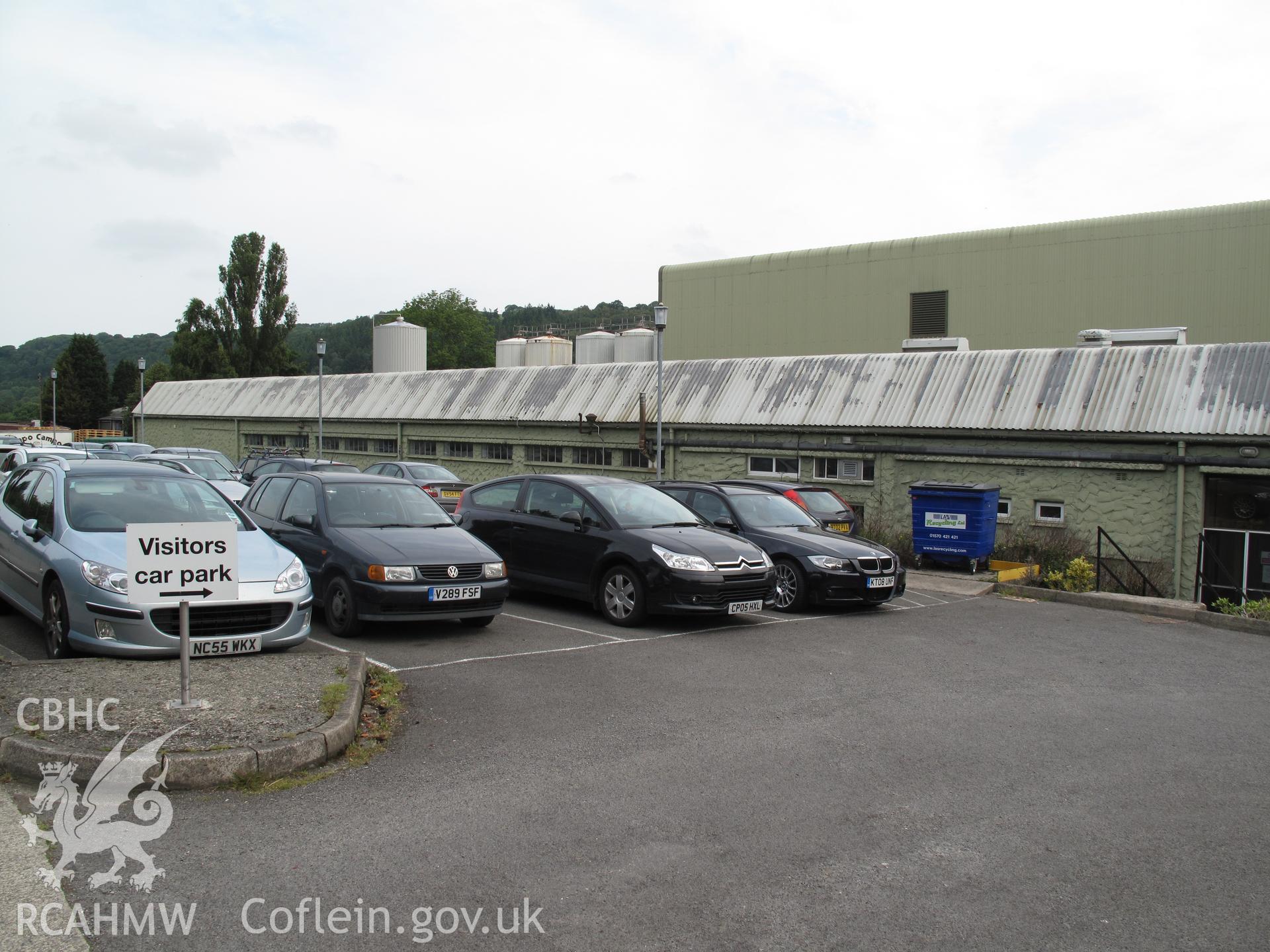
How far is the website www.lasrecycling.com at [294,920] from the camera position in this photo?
369 cm

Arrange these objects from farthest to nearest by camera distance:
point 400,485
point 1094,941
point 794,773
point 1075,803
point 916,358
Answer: point 916,358
point 400,485
point 794,773
point 1075,803
point 1094,941

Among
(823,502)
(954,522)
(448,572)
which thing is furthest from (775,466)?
(448,572)

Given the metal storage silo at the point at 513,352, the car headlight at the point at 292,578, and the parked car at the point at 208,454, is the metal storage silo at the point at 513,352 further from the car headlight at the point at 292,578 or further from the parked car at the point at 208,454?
the car headlight at the point at 292,578

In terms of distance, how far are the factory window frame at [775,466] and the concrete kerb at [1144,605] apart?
8152 millimetres

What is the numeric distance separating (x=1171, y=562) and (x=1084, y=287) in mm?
14059

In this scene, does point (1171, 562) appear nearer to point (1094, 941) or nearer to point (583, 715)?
point (583, 715)

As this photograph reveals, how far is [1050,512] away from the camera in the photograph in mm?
19125

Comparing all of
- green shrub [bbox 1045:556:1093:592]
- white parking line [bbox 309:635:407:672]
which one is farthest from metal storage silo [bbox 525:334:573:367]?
white parking line [bbox 309:635:407:672]

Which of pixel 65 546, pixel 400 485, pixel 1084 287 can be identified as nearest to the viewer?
pixel 65 546

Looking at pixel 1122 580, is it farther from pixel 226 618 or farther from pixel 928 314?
pixel 928 314

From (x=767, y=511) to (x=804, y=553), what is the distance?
4.51 ft

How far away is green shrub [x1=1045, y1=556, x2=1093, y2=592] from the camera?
47.0ft

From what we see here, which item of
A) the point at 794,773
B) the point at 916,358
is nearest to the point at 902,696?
the point at 794,773

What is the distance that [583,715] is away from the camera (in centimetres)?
687
